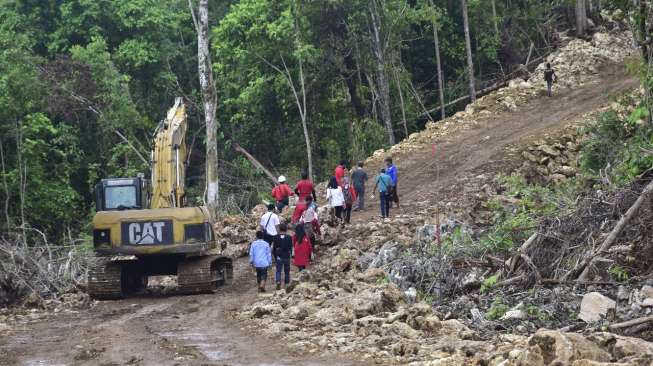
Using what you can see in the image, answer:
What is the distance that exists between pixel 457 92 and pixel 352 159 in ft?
21.3

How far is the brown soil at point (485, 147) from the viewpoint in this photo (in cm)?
2844

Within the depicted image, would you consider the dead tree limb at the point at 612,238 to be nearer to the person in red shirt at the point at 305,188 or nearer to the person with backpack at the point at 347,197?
the person in red shirt at the point at 305,188

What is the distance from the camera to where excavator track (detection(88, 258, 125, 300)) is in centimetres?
1905

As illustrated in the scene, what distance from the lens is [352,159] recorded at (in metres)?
37.4

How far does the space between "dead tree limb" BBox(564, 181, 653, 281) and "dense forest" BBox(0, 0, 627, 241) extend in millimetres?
20762

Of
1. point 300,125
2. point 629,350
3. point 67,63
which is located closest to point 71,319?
point 629,350

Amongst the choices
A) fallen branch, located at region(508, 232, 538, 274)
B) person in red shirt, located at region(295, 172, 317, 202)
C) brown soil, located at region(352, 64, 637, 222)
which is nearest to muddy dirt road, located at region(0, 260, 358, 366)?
fallen branch, located at region(508, 232, 538, 274)

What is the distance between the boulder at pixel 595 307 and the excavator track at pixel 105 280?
9.97 metres

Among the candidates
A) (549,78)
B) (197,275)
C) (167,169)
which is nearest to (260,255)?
(197,275)

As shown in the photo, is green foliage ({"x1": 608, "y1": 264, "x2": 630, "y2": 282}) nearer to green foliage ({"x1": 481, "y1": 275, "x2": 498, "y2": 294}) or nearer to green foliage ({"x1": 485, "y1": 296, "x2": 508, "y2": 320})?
green foliage ({"x1": 485, "y1": 296, "x2": 508, "y2": 320})

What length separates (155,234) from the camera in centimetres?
1888

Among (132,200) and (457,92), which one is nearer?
(132,200)

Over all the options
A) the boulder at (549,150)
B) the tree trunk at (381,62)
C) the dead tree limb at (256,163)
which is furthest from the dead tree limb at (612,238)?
the dead tree limb at (256,163)

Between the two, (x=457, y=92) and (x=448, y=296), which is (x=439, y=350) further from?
(x=457, y=92)
